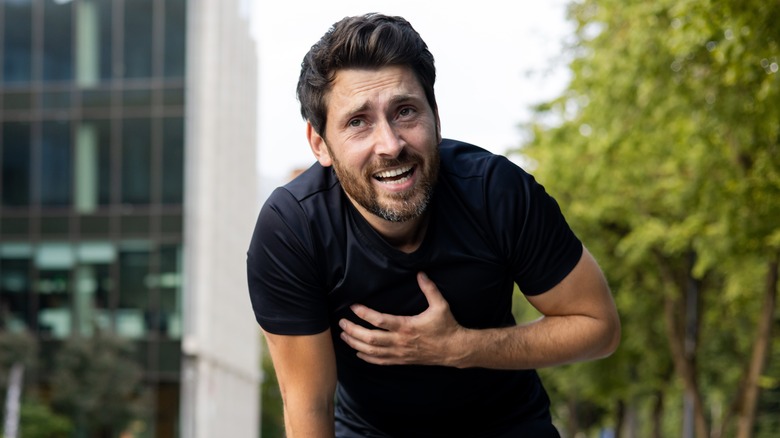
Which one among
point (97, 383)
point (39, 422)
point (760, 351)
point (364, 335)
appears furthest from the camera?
point (97, 383)

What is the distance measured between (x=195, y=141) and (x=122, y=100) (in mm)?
2291

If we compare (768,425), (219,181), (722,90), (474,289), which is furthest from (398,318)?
(768,425)

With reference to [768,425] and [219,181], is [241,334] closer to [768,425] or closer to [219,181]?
[219,181]

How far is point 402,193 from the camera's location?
3.98 meters

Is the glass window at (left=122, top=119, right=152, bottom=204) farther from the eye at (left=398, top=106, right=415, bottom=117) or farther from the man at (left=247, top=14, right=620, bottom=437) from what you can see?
the eye at (left=398, top=106, right=415, bottom=117)

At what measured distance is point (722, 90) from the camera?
14133mm

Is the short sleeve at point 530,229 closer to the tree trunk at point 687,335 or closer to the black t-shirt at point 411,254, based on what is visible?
the black t-shirt at point 411,254

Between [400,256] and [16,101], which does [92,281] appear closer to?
[16,101]

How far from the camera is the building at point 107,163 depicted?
34688mm

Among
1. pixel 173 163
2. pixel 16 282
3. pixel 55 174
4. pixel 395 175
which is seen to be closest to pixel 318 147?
pixel 395 175

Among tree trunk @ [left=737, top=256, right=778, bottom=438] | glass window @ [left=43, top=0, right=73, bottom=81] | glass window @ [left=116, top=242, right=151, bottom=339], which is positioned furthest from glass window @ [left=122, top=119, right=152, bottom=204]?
tree trunk @ [left=737, top=256, right=778, bottom=438]

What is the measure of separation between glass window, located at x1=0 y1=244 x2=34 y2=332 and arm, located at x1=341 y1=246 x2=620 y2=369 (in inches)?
1253

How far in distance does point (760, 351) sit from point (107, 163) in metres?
21.4

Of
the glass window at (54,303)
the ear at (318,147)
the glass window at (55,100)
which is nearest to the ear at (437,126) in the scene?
the ear at (318,147)
